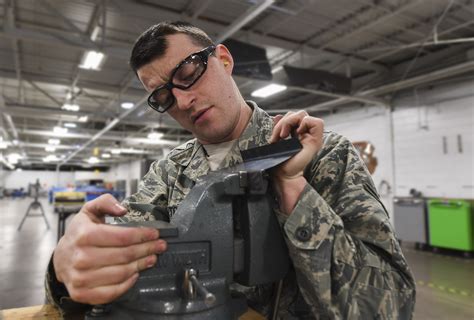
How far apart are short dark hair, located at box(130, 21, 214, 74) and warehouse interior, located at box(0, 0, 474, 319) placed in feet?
8.85

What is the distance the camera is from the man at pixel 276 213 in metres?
0.50

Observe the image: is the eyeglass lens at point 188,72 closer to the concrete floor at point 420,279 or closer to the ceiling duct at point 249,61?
the concrete floor at point 420,279

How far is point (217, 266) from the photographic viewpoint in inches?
22.5

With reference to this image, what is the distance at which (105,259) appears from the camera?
0.48 metres

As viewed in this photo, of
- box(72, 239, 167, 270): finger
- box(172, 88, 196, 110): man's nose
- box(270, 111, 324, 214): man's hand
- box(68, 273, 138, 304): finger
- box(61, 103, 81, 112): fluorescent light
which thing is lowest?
box(68, 273, 138, 304): finger

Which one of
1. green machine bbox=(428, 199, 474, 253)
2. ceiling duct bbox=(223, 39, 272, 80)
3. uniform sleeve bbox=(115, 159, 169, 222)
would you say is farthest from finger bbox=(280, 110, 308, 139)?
green machine bbox=(428, 199, 474, 253)

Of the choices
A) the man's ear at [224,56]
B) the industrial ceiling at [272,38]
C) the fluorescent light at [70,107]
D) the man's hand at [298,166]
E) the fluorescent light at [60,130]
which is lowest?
the man's hand at [298,166]

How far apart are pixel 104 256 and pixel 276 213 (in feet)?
1.05

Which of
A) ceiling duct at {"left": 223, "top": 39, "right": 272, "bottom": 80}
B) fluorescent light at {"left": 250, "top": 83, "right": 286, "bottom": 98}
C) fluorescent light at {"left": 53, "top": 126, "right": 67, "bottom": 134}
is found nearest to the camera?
ceiling duct at {"left": 223, "top": 39, "right": 272, "bottom": 80}

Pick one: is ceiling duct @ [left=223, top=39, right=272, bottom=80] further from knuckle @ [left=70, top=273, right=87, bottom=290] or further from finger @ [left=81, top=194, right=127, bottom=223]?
knuckle @ [left=70, top=273, right=87, bottom=290]

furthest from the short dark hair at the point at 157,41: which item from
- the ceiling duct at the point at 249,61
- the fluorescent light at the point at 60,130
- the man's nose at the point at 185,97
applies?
the fluorescent light at the point at 60,130

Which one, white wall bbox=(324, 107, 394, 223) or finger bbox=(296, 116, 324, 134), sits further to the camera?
white wall bbox=(324, 107, 394, 223)

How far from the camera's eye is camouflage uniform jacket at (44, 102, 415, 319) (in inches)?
24.8

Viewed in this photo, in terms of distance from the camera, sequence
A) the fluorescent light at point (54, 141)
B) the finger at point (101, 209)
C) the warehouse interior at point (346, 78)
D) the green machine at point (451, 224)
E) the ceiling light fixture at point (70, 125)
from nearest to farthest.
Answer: the finger at point (101, 209) → the warehouse interior at point (346, 78) → the green machine at point (451, 224) → the ceiling light fixture at point (70, 125) → the fluorescent light at point (54, 141)
